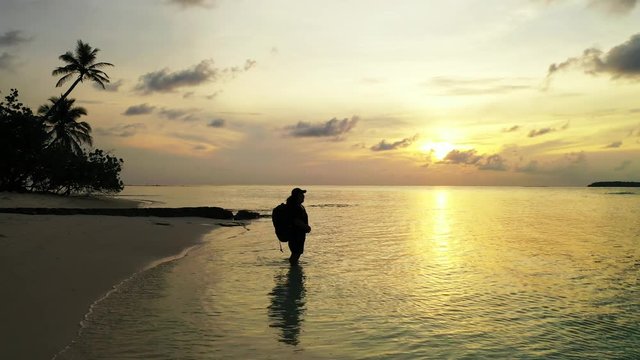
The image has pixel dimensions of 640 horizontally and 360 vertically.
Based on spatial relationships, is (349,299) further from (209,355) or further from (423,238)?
(423,238)

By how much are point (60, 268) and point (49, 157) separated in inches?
1601

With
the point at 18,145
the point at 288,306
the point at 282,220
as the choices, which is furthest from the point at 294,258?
the point at 18,145

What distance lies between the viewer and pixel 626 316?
10094 mm

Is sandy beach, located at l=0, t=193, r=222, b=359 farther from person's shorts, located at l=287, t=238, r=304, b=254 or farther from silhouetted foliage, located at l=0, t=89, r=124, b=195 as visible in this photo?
silhouetted foliage, located at l=0, t=89, r=124, b=195

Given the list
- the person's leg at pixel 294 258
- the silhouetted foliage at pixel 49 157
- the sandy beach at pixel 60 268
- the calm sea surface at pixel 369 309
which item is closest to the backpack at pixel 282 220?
Answer: the person's leg at pixel 294 258

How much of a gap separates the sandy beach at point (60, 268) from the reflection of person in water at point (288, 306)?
3380 mm

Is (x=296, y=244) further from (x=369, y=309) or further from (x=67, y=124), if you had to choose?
(x=67, y=124)

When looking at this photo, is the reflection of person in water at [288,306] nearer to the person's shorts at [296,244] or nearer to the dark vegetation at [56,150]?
the person's shorts at [296,244]

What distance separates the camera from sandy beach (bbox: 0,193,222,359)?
23.6 feet

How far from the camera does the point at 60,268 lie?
1219 cm

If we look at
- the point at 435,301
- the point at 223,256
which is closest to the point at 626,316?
the point at 435,301

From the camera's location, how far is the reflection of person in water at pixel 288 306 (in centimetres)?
826

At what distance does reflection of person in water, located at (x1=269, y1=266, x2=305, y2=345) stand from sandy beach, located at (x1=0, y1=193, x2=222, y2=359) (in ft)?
11.1

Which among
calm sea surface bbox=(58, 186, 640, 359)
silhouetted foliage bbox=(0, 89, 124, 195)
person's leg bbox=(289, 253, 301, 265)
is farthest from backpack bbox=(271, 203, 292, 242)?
silhouetted foliage bbox=(0, 89, 124, 195)
